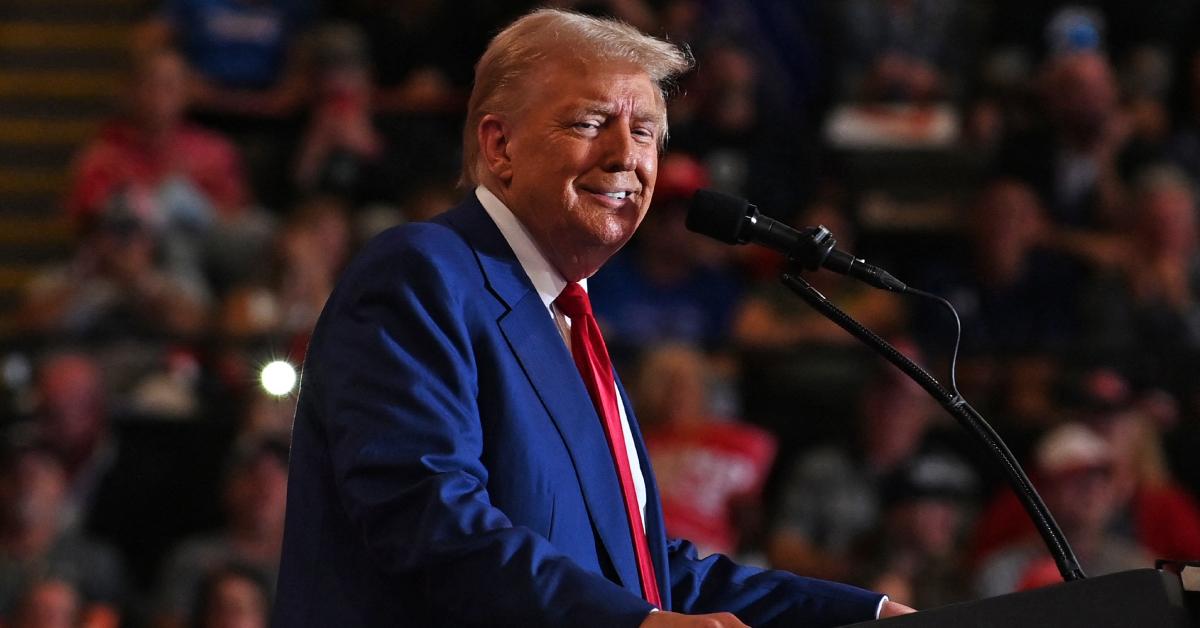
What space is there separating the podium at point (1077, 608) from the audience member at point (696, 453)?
371cm

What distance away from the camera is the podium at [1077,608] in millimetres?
2195

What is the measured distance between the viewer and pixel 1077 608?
221cm

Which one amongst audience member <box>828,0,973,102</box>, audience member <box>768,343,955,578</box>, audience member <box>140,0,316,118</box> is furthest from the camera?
audience member <box>140,0,316,118</box>

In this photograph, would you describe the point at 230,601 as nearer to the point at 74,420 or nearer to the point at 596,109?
the point at 74,420

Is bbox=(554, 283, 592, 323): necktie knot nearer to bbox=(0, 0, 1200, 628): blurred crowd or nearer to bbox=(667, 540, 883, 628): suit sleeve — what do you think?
bbox=(667, 540, 883, 628): suit sleeve

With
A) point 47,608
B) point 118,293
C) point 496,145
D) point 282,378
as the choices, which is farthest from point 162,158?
point 496,145

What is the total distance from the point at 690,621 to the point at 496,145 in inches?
33.1

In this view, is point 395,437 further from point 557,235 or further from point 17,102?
point 17,102

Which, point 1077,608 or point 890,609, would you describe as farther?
point 890,609

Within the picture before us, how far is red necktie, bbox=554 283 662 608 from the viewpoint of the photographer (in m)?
2.61

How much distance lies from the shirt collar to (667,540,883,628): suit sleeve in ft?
1.53

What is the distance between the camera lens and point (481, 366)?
248 cm

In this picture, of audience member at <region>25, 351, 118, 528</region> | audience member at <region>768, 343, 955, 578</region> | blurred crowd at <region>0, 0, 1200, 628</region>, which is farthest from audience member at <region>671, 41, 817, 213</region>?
audience member at <region>25, 351, 118, 528</region>

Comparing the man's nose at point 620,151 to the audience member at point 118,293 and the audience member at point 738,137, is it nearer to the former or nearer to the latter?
the audience member at point 118,293
